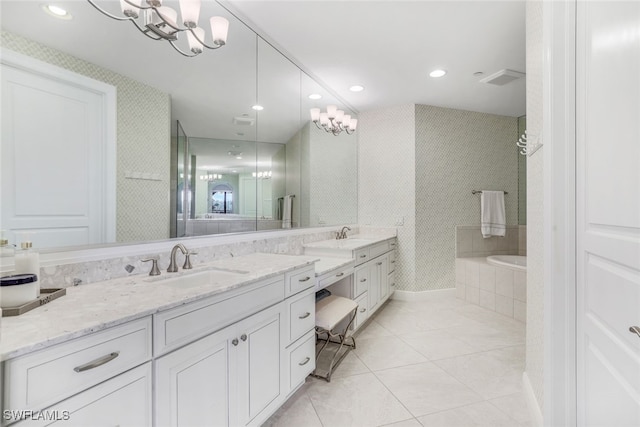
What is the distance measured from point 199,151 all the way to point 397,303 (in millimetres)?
2943

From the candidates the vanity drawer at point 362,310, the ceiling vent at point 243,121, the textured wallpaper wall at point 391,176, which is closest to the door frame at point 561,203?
the vanity drawer at point 362,310

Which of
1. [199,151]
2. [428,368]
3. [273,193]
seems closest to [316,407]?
[428,368]

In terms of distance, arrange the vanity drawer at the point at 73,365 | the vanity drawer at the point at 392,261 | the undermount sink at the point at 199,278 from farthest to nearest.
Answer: the vanity drawer at the point at 392,261 → the undermount sink at the point at 199,278 → the vanity drawer at the point at 73,365

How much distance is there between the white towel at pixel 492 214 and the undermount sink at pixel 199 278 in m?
3.57

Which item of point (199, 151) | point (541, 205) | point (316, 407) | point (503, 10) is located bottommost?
point (316, 407)

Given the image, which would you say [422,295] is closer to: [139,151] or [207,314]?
[207,314]

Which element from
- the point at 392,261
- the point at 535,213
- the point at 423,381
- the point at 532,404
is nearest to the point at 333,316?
the point at 423,381

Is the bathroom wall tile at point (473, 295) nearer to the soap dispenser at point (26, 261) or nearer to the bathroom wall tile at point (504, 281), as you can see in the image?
the bathroom wall tile at point (504, 281)

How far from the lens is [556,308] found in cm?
127

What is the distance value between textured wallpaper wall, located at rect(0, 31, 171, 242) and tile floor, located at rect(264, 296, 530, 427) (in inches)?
51.0

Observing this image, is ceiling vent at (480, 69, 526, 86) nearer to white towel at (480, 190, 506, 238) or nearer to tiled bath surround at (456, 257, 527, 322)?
white towel at (480, 190, 506, 238)

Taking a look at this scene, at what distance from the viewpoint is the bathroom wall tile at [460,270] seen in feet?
12.5

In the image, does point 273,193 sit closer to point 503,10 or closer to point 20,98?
point 20,98

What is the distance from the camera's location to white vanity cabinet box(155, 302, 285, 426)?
1022 mm
